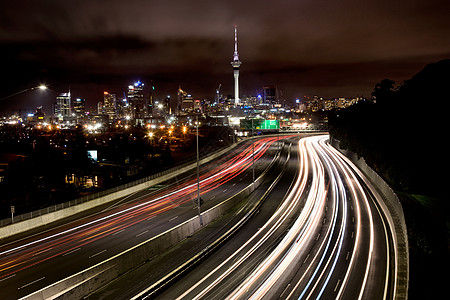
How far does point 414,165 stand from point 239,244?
929 inches

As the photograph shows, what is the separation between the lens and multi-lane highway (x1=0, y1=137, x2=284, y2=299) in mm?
19672

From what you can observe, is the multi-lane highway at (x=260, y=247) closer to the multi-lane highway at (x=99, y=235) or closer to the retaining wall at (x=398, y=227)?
the multi-lane highway at (x=99, y=235)

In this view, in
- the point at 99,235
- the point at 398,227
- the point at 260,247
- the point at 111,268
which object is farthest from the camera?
the point at 99,235

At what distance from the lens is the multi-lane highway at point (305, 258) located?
17625mm

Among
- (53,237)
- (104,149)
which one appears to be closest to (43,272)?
(53,237)

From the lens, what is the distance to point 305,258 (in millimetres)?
21547

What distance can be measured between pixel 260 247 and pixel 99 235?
12.4 metres

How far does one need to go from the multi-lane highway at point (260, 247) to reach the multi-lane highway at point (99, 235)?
2.8 inches

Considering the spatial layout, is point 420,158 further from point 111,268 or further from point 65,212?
point 65,212

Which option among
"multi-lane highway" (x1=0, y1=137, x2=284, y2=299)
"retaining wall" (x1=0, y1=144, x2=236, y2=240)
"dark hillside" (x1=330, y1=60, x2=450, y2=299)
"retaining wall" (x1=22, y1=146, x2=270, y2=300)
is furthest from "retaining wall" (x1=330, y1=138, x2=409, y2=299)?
"retaining wall" (x1=0, y1=144, x2=236, y2=240)

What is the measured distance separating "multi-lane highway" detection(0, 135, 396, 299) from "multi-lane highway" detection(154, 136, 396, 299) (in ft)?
0.19

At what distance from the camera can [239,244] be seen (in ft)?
79.6

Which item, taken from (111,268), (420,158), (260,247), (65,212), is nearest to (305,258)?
(260,247)

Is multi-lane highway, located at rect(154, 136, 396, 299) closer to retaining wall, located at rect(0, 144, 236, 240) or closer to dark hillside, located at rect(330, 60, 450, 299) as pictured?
dark hillside, located at rect(330, 60, 450, 299)
